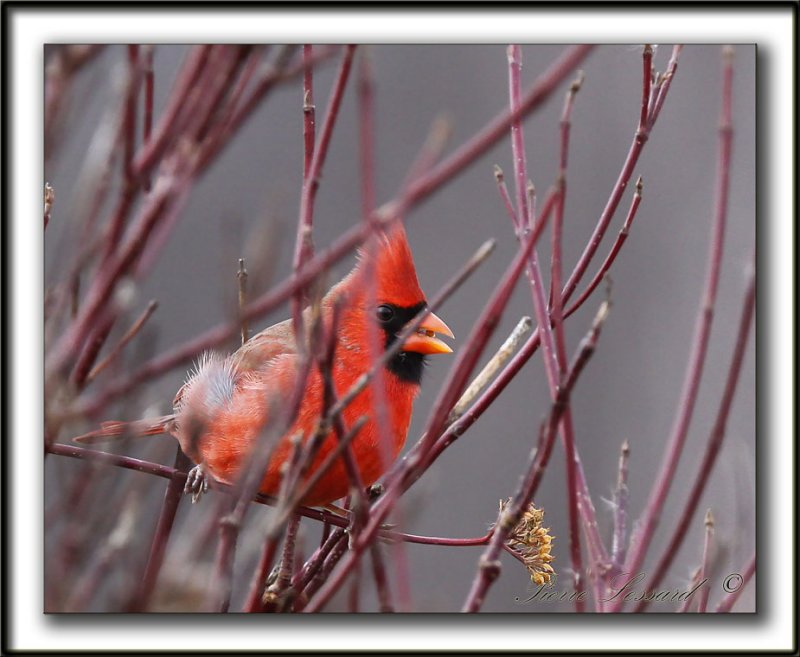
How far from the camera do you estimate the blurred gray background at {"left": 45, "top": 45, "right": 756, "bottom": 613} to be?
1.99 metres

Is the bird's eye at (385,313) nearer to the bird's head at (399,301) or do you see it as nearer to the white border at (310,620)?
the bird's head at (399,301)

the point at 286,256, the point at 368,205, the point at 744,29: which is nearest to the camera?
the point at 368,205

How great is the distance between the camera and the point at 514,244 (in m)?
2.63

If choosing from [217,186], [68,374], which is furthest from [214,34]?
[68,374]

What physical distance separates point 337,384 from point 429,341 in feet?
0.71

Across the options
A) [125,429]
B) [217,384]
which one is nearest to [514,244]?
[217,384]

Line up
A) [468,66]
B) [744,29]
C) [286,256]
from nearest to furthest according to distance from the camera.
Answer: [744,29], [468,66], [286,256]

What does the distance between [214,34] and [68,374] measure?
3.41 ft

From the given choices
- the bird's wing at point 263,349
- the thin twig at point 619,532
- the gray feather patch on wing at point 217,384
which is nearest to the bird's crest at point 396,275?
the bird's wing at point 263,349
